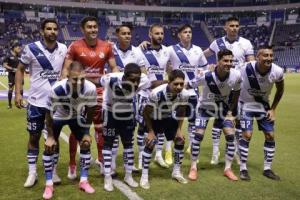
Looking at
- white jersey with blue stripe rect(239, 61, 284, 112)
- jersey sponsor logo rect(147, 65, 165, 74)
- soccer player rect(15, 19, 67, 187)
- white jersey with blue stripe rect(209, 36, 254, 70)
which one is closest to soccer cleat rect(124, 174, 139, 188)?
soccer player rect(15, 19, 67, 187)

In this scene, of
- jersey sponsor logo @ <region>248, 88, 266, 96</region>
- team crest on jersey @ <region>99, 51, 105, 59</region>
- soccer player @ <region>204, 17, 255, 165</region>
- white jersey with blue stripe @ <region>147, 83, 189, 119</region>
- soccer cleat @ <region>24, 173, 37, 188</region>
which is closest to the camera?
soccer cleat @ <region>24, 173, 37, 188</region>

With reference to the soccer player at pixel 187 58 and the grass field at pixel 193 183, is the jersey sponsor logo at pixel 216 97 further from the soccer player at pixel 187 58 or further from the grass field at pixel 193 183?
the grass field at pixel 193 183

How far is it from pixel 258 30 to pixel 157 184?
59752 millimetres

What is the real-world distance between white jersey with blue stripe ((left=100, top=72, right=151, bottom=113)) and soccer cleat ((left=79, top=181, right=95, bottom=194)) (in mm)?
1306

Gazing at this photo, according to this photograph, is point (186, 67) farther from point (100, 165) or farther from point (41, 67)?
point (41, 67)

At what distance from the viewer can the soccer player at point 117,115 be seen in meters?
6.44

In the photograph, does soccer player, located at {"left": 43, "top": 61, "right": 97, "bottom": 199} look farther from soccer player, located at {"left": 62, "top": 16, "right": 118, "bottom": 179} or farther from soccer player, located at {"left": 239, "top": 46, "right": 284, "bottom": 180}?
soccer player, located at {"left": 239, "top": 46, "right": 284, "bottom": 180}

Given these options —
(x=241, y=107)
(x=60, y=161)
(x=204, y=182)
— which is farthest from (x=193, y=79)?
(x=60, y=161)

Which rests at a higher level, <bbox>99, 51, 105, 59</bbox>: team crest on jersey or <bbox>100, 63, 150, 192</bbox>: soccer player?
<bbox>99, 51, 105, 59</bbox>: team crest on jersey

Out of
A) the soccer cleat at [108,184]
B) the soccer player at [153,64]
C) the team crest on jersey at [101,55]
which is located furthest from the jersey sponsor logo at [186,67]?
the soccer cleat at [108,184]

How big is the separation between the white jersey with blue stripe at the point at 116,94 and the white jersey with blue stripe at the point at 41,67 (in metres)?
0.85

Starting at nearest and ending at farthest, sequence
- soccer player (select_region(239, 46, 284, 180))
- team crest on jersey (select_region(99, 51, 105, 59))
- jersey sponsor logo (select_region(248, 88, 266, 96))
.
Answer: team crest on jersey (select_region(99, 51, 105, 59)), soccer player (select_region(239, 46, 284, 180)), jersey sponsor logo (select_region(248, 88, 266, 96))

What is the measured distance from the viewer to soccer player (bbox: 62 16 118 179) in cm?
681

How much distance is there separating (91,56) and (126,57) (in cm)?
93
